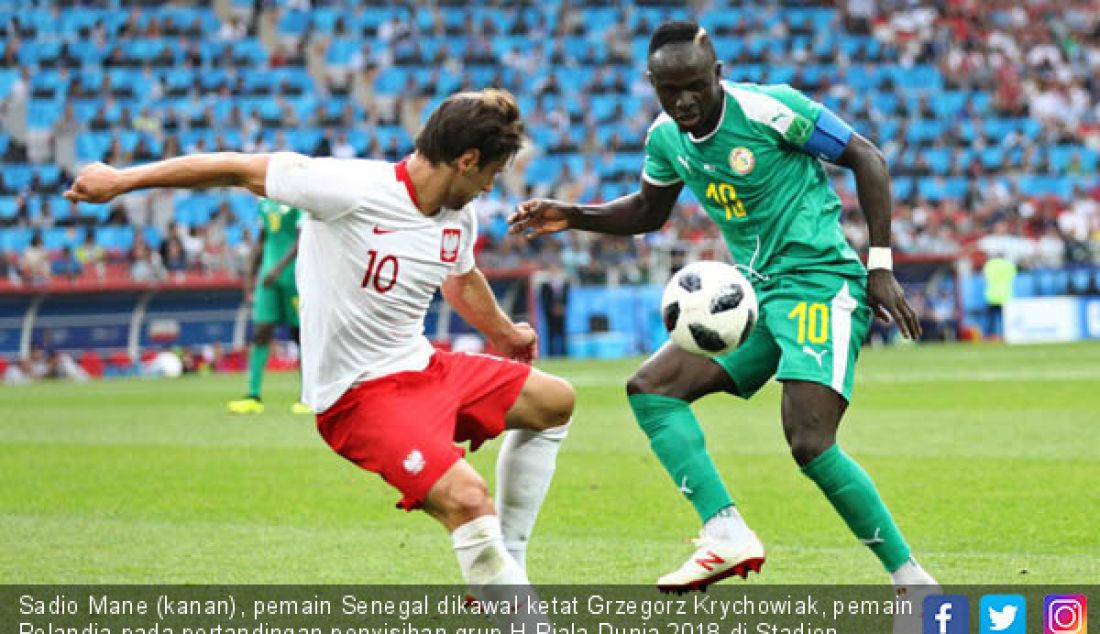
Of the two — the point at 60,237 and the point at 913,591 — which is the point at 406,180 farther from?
the point at 60,237

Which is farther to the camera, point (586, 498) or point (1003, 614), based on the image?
point (586, 498)

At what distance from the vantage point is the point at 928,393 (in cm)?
1750

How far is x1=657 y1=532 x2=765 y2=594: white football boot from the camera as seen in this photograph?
6.05m

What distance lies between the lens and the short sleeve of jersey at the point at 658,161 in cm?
675

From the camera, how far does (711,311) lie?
20.5ft

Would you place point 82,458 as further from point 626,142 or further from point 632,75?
point 632,75

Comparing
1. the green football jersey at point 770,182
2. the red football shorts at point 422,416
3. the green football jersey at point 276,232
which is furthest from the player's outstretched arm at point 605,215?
the green football jersey at point 276,232

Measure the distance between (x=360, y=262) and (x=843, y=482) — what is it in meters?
1.97

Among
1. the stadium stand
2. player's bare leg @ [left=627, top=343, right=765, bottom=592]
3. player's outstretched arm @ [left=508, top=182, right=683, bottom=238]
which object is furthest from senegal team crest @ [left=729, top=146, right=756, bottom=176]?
the stadium stand

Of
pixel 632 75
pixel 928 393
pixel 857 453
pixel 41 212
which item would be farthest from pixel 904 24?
pixel 857 453

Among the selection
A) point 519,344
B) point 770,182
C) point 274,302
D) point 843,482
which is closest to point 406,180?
point 519,344

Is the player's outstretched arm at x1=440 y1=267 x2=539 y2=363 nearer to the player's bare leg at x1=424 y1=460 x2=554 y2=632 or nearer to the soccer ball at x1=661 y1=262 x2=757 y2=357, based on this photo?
the soccer ball at x1=661 y1=262 x2=757 y2=357

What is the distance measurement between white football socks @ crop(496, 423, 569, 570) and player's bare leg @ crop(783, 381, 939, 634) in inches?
35.4

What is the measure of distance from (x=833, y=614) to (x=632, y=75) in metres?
35.4
